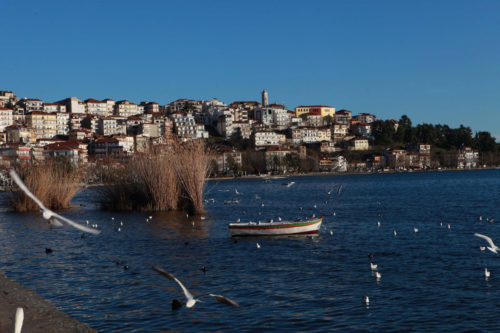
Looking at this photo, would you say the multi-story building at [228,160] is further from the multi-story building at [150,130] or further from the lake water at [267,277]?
the lake water at [267,277]

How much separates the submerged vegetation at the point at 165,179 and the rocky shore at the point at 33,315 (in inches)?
825

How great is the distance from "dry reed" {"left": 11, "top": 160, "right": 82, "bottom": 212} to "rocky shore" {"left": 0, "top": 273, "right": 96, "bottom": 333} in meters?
25.0

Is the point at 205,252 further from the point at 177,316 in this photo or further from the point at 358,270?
the point at 177,316

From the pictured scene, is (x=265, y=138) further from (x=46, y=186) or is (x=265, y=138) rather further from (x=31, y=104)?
(x=46, y=186)

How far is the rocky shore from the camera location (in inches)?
396

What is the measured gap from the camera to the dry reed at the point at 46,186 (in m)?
37.0

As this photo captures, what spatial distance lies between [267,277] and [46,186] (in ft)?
82.8

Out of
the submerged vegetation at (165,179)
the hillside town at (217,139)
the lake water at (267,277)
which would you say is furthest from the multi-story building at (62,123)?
the lake water at (267,277)

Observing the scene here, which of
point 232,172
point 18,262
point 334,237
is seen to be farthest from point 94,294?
point 232,172

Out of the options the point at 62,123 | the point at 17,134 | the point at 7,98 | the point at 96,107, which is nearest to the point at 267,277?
the point at 17,134

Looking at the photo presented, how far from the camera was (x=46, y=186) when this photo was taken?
37.6m

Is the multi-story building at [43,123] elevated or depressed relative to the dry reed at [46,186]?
elevated

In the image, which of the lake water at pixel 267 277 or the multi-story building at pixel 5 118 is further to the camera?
the multi-story building at pixel 5 118

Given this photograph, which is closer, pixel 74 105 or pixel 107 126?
pixel 107 126
